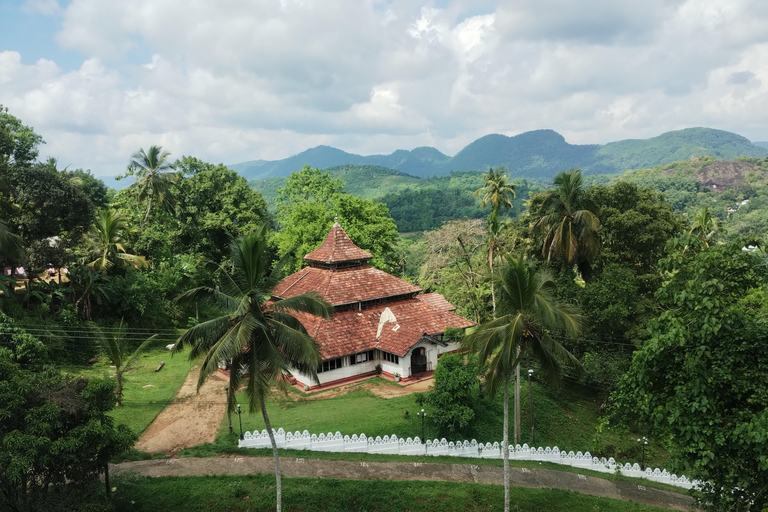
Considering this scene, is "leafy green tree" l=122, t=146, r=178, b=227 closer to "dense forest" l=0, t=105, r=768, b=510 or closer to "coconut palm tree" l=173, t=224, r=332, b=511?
"dense forest" l=0, t=105, r=768, b=510

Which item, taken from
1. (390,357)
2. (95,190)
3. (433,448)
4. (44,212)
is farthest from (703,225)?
(95,190)

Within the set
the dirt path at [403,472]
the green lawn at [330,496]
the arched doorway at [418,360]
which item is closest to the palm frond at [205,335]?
the green lawn at [330,496]

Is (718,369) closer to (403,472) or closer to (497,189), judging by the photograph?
(403,472)

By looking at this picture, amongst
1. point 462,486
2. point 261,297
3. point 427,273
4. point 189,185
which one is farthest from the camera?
point 189,185

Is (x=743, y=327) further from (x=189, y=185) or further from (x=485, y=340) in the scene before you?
(x=189, y=185)

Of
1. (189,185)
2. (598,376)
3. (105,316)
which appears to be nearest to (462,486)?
(598,376)

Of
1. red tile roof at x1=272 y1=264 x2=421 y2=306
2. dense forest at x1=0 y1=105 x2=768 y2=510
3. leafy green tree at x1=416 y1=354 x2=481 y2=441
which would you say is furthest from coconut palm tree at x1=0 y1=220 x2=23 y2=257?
leafy green tree at x1=416 y1=354 x2=481 y2=441
